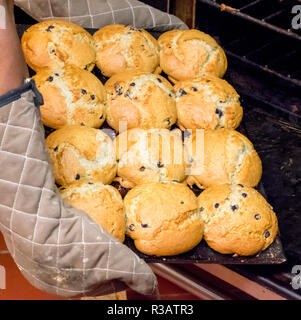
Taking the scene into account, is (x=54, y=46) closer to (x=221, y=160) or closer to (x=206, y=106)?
(x=206, y=106)

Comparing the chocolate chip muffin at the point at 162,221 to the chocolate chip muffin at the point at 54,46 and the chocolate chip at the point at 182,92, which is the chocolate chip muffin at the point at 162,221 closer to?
the chocolate chip at the point at 182,92

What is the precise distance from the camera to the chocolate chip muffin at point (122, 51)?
224 cm

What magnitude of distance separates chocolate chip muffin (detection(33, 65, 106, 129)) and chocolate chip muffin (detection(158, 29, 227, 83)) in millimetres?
531

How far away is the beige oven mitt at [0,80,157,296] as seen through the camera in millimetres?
1346

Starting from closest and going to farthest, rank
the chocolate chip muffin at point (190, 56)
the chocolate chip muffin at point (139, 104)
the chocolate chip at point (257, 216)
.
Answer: the chocolate chip at point (257, 216)
the chocolate chip muffin at point (139, 104)
the chocolate chip muffin at point (190, 56)

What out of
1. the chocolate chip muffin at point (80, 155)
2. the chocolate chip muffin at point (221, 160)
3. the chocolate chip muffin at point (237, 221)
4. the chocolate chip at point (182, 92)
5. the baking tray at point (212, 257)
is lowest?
the baking tray at point (212, 257)

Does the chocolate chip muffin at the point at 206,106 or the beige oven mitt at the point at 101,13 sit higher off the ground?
the beige oven mitt at the point at 101,13

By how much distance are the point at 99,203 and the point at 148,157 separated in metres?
0.35

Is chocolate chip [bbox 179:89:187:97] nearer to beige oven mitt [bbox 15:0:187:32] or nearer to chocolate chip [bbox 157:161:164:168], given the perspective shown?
chocolate chip [bbox 157:161:164:168]

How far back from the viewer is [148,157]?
1871 millimetres

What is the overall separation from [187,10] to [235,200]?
1.51 metres

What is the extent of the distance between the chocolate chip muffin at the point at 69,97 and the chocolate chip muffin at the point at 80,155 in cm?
9

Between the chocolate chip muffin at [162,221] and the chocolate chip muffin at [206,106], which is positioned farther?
the chocolate chip muffin at [206,106]

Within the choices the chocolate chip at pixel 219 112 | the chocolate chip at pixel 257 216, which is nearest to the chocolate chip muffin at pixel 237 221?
the chocolate chip at pixel 257 216
